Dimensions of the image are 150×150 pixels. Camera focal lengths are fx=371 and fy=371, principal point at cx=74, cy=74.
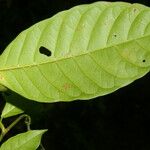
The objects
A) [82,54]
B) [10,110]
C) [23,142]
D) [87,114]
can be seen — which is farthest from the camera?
[87,114]

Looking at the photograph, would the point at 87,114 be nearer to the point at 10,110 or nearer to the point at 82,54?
the point at 10,110

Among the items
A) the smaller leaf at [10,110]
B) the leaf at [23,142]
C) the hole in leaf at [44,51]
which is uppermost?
the hole in leaf at [44,51]

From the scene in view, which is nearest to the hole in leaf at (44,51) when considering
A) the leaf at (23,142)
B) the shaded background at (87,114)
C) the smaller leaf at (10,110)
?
the leaf at (23,142)

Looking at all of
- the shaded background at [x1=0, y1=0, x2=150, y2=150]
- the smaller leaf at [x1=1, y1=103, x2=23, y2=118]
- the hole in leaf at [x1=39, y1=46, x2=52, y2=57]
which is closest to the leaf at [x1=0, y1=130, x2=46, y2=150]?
the smaller leaf at [x1=1, y1=103, x2=23, y2=118]

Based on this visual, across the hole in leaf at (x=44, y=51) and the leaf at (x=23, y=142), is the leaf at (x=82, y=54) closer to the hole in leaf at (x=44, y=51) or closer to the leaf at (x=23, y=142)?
the hole in leaf at (x=44, y=51)

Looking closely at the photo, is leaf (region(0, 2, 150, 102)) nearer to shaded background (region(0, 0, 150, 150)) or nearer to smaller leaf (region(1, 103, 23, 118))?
smaller leaf (region(1, 103, 23, 118))

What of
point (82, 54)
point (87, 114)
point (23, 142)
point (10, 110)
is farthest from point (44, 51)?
point (87, 114)
